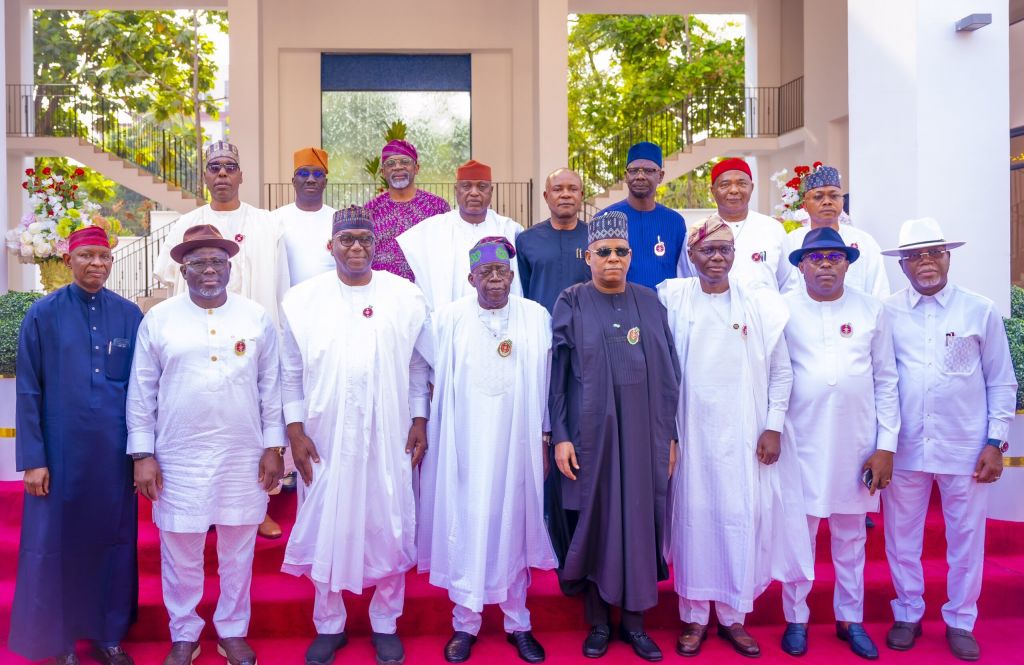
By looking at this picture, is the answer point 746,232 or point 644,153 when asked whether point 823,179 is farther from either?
point 644,153

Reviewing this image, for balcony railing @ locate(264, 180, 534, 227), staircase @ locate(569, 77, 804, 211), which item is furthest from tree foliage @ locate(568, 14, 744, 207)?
balcony railing @ locate(264, 180, 534, 227)

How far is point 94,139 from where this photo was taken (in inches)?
768

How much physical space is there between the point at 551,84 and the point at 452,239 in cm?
882

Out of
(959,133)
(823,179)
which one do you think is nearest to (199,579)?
(823,179)

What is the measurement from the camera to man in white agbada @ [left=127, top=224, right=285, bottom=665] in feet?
14.6

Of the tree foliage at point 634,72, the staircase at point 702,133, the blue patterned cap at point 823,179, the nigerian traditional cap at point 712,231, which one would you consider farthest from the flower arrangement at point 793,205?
the tree foliage at point 634,72

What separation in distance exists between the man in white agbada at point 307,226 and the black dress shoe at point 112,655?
2.50 meters

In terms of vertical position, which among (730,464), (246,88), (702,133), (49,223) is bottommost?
(730,464)

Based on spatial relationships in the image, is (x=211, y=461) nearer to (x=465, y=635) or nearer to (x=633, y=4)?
→ (x=465, y=635)

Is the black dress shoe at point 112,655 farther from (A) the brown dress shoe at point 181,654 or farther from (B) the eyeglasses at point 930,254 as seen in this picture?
(B) the eyeglasses at point 930,254

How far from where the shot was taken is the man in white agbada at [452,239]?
589 centimetres

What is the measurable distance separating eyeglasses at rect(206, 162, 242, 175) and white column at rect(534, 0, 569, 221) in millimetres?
8658

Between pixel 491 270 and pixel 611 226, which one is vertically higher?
pixel 611 226

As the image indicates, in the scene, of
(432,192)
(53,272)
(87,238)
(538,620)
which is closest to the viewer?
(87,238)
